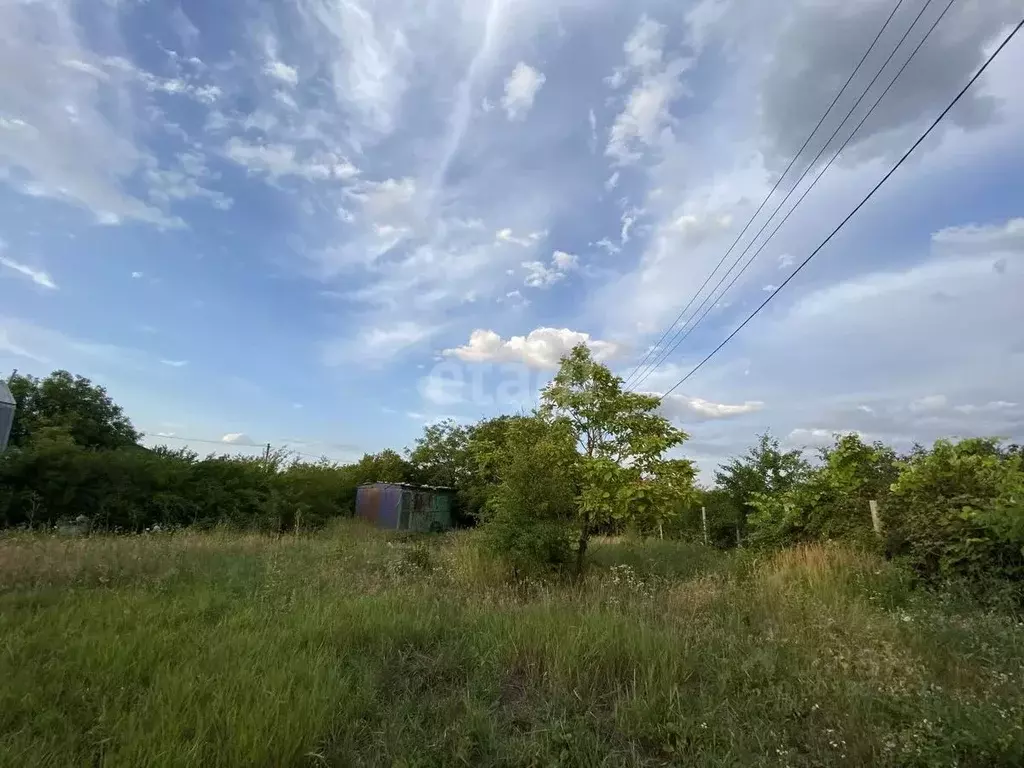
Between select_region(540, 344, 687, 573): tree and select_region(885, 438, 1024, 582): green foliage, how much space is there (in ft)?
10.0

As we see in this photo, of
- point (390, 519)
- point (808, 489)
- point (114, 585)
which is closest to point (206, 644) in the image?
point (114, 585)

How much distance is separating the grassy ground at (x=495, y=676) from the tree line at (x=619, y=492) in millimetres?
1480

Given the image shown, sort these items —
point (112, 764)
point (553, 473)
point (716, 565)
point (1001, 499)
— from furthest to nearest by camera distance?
1. point (716, 565)
2. point (553, 473)
3. point (1001, 499)
4. point (112, 764)

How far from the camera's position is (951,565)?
647cm

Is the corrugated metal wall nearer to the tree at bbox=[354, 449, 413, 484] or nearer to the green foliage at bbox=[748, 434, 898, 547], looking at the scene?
the tree at bbox=[354, 449, 413, 484]

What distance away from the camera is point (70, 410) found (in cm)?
2480

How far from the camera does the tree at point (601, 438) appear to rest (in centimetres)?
801

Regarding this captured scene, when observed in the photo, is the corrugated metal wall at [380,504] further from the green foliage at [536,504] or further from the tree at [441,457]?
the green foliage at [536,504]

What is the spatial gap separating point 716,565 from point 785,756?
6.84 meters

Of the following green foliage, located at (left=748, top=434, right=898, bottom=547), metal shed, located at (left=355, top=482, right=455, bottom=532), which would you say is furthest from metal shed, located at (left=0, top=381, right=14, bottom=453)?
green foliage, located at (left=748, top=434, right=898, bottom=547)

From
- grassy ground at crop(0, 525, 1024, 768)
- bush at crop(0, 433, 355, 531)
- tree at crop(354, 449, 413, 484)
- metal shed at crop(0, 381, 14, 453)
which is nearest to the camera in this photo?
grassy ground at crop(0, 525, 1024, 768)

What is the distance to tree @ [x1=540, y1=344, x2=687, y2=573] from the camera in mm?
8008

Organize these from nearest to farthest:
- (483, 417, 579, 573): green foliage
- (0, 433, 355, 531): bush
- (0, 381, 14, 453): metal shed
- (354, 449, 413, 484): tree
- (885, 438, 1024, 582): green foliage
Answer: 1. (885, 438, 1024, 582): green foliage
2. (483, 417, 579, 573): green foliage
3. (0, 433, 355, 531): bush
4. (0, 381, 14, 453): metal shed
5. (354, 449, 413, 484): tree

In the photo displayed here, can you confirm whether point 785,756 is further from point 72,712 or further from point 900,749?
point 72,712
